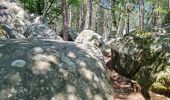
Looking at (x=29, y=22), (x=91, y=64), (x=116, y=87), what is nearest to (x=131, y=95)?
(x=116, y=87)

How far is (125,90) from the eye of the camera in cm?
906

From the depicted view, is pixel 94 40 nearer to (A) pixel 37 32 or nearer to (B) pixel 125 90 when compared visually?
(A) pixel 37 32

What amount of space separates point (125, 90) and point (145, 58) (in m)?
1.15

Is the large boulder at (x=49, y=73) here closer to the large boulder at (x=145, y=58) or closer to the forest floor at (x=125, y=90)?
the forest floor at (x=125, y=90)

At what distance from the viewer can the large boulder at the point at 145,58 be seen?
8070 millimetres

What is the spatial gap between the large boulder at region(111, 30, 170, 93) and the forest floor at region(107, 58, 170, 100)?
0.68 feet

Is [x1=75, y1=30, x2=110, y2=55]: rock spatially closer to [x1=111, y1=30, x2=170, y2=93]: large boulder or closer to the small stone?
[x1=111, y1=30, x2=170, y2=93]: large boulder

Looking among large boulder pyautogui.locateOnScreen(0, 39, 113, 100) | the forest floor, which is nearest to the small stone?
large boulder pyautogui.locateOnScreen(0, 39, 113, 100)

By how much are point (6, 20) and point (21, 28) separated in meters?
0.94

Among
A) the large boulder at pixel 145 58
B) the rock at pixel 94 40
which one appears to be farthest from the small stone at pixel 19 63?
the rock at pixel 94 40

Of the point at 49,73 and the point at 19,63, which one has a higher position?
the point at 19,63

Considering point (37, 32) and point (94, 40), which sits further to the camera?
point (94, 40)

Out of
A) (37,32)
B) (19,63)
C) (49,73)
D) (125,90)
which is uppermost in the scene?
(37,32)

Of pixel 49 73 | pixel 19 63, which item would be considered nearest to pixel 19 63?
pixel 19 63
